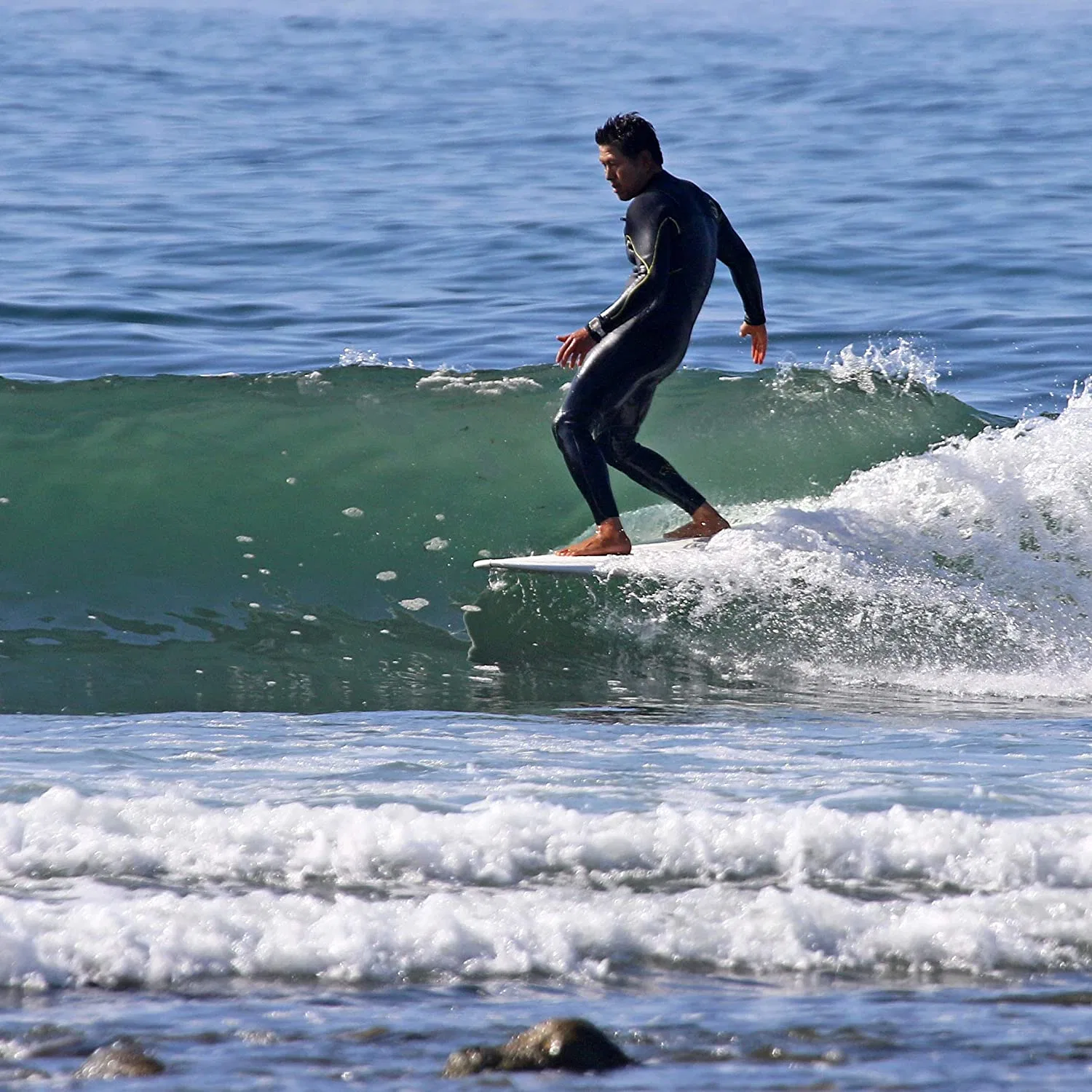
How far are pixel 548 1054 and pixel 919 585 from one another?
4312 millimetres

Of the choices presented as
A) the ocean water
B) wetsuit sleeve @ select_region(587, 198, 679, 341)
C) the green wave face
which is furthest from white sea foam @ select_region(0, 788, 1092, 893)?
wetsuit sleeve @ select_region(587, 198, 679, 341)

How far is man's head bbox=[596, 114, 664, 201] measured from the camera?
6672 millimetres

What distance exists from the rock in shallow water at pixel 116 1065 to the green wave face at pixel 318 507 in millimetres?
3456

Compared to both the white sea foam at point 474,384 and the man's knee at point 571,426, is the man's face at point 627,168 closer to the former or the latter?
the man's knee at point 571,426

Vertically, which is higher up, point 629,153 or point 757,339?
point 629,153

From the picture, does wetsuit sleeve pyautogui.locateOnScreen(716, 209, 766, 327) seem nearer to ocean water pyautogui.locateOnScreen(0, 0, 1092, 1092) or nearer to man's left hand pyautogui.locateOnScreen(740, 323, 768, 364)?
man's left hand pyautogui.locateOnScreen(740, 323, 768, 364)

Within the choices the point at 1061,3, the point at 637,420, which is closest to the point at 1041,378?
the point at 637,420

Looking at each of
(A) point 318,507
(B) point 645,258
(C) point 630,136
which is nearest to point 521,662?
(A) point 318,507

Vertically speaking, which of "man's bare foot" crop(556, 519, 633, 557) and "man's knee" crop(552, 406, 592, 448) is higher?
"man's knee" crop(552, 406, 592, 448)

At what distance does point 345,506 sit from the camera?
9.12m

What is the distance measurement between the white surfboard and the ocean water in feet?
0.32

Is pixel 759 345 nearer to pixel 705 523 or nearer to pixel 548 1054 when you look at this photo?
pixel 705 523

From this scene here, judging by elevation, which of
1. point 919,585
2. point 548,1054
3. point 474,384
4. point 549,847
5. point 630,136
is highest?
point 630,136

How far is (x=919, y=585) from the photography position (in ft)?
24.4
